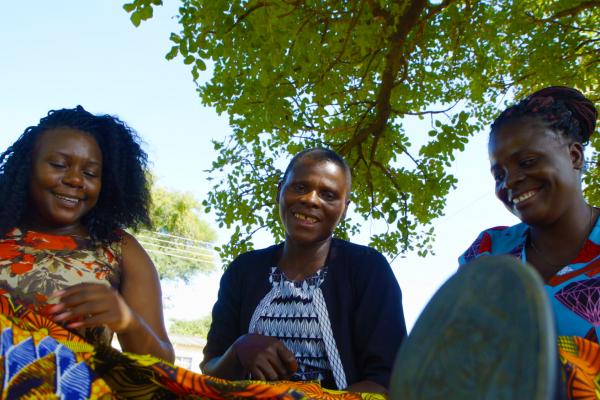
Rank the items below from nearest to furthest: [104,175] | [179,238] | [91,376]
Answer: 1. [91,376]
2. [104,175]
3. [179,238]

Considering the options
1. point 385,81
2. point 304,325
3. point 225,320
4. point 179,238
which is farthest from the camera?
point 179,238

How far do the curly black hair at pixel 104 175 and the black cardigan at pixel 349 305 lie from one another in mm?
596

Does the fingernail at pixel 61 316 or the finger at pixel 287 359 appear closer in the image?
the fingernail at pixel 61 316

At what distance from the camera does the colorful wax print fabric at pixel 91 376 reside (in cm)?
165

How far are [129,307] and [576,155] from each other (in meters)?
1.89

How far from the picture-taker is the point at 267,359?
227 centimetres

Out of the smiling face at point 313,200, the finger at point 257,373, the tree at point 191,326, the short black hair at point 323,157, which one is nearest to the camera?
the finger at point 257,373

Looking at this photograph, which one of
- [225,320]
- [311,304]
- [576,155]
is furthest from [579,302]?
[225,320]

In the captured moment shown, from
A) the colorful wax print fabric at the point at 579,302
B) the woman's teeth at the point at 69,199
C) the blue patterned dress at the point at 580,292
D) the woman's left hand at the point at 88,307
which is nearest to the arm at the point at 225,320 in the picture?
the woman's left hand at the point at 88,307

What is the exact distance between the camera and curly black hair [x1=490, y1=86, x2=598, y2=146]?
97.7 inches

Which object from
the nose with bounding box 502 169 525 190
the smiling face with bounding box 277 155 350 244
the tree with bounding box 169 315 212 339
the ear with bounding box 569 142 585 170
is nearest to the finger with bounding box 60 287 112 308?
the smiling face with bounding box 277 155 350 244

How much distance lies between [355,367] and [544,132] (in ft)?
4.05

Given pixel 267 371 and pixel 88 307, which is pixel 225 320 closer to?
pixel 267 371

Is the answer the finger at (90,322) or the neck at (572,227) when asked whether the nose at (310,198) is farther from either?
the finger at (90,322)
